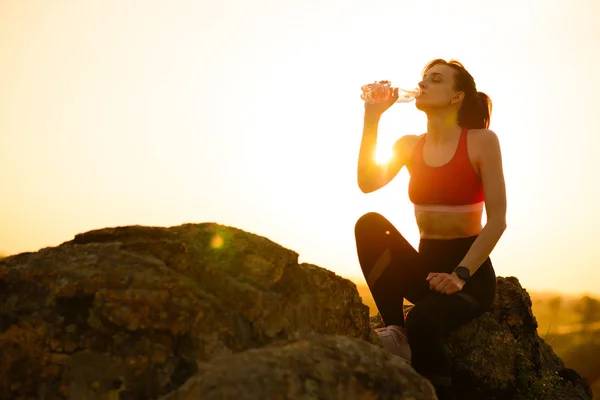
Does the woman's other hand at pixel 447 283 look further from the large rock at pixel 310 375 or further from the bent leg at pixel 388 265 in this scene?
the large rock at pixel 310 375

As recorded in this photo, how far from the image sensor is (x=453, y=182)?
537 cm

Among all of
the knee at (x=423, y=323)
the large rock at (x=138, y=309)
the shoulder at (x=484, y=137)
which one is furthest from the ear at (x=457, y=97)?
the large rock at (x=138, y=309)

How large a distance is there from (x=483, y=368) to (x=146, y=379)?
3.90 meters

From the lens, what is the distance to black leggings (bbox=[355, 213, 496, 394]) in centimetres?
499

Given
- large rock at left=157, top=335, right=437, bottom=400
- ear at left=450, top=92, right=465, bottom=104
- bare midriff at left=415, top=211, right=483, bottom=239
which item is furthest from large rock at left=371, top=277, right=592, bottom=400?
large rock at left=157, top=335, right=437, bottom=400

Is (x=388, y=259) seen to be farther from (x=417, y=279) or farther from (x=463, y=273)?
(x=463, y=273)

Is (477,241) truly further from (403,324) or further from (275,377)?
(275,377)

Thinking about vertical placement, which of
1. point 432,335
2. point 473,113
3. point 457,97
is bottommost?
point 432,335

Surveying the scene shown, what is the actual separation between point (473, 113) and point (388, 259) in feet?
5.29

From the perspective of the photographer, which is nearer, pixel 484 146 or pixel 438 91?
pixel 484 146

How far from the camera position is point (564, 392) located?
6.38 meters

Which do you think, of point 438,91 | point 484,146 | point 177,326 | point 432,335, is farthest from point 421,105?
point 177,326

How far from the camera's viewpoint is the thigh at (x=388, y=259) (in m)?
5.49

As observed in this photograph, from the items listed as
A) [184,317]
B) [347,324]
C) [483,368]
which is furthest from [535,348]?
[184,317]
